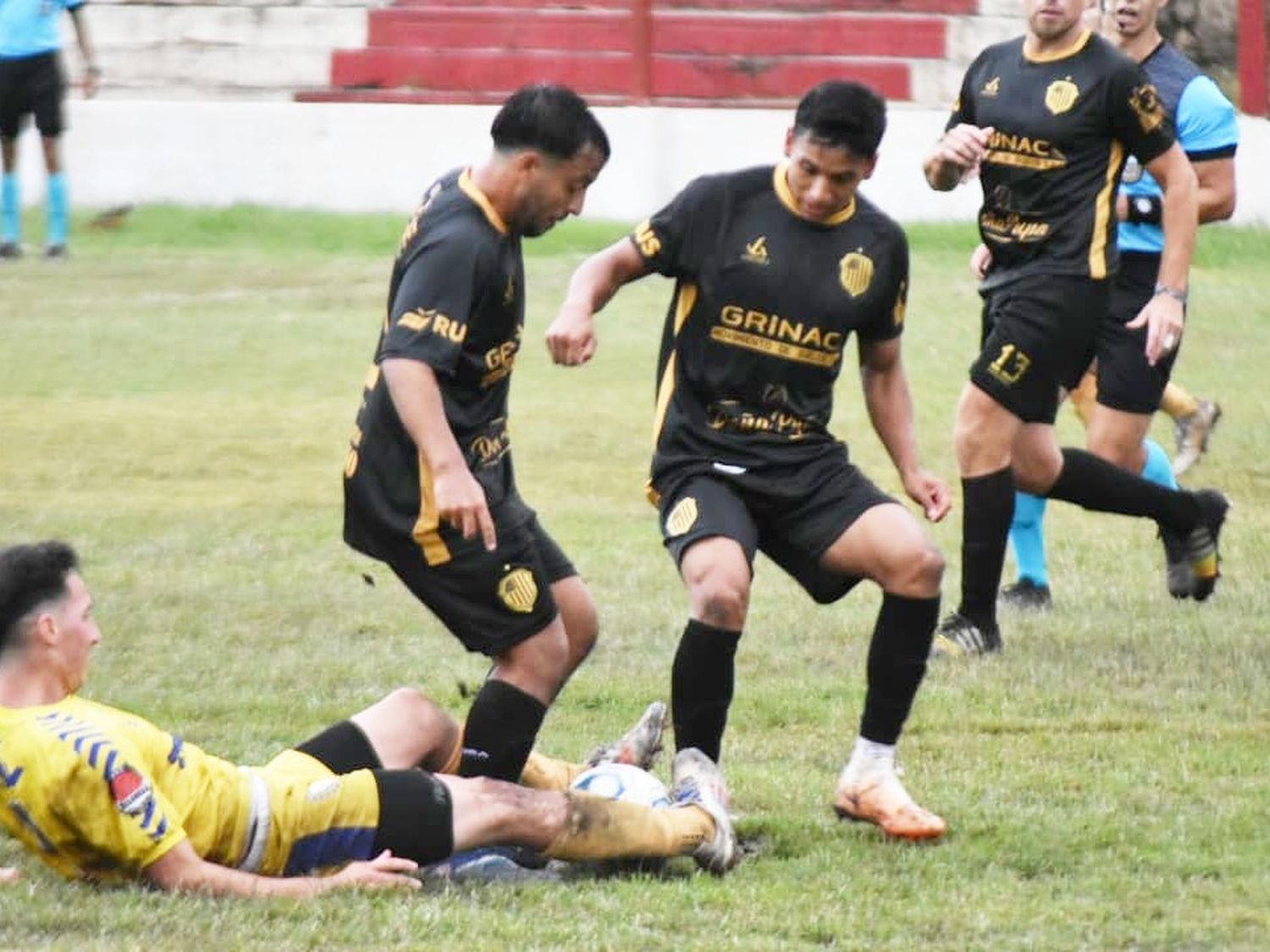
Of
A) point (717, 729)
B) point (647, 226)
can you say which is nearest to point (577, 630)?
point (717, 729)

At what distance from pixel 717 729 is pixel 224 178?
14417mm

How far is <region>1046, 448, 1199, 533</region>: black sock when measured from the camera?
27.4 feet

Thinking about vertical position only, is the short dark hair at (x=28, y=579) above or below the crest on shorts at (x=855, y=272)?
below

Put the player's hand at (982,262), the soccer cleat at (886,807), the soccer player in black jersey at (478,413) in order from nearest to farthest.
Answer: the soccer player in black jersey at (478,413) < the soccer cleat at (886,807) < the player's hand at (982,262)

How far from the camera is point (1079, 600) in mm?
8891

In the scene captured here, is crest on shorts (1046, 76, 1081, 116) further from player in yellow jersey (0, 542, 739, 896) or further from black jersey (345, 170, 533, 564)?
player in yellow jersey (0, 542, 739, 896)

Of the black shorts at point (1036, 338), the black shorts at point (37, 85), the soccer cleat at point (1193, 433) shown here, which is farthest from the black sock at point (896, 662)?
the black shorts at point (37, 85)

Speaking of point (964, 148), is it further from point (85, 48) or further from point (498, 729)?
point (85, 48)

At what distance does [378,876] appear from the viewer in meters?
5.25

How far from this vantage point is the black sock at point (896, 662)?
604 cm

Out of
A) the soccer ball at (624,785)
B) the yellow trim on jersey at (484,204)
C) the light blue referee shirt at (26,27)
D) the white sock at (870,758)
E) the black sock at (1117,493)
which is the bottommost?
the light blue referee shirt at (26,27)

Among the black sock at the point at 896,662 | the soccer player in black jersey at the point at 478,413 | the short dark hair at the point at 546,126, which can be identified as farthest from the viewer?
the black sock at the point at 896,662

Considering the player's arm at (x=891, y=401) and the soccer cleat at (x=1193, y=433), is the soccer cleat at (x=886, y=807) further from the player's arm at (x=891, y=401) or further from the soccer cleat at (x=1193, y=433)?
the soccer cleat at (x=1193, y=433)

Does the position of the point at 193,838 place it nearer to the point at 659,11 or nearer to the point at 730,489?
the point at 730,489
